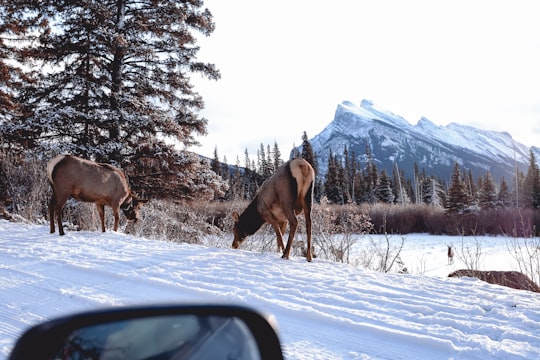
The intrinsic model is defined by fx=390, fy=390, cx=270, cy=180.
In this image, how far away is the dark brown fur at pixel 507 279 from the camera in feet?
21.1

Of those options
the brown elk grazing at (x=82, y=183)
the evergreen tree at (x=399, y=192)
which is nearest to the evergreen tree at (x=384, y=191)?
the evergreen tree at (x=399, y=192)

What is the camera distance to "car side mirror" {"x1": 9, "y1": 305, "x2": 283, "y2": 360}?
39.7 inches

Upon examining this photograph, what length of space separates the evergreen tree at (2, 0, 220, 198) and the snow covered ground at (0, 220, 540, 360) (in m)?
7.52

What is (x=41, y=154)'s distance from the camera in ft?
45.2

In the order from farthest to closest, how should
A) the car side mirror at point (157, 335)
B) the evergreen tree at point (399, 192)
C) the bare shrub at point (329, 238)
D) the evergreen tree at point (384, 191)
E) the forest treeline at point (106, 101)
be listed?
the evergreen tree at point (384, 191) → the evergreen tree at point (399, 192) → the forest treeline at point (106, 101) → the bare shrub at point (329, 238) → the car side mirror at point (157, 335)

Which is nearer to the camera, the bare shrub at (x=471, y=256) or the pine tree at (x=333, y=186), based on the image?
the bare shrub at (x=471, y=256)

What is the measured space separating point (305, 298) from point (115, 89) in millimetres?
13036

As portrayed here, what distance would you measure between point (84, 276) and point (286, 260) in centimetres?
332

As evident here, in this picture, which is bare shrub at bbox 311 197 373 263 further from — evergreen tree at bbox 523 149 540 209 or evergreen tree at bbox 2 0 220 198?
evergreen tree at bbox 523 149 540 209

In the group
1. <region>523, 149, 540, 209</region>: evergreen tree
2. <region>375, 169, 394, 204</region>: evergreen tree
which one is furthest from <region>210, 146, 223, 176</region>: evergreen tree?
<region>523, 149, 540, 209</region>: evergreen tree

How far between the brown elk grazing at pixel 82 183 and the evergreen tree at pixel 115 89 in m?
4.43

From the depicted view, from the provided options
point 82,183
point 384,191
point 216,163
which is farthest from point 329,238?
point 216,163

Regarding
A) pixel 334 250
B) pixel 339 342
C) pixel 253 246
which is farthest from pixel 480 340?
pixel 253 246

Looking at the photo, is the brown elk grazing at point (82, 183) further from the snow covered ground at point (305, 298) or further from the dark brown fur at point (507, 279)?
the dark brown fur at point (507, 279)
